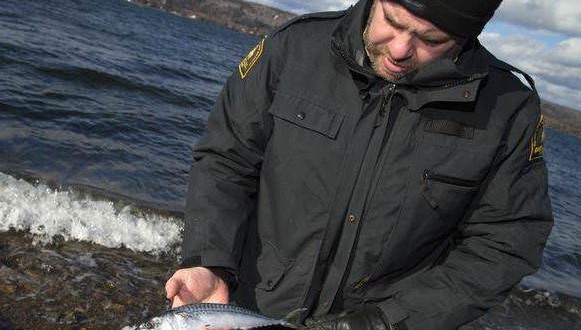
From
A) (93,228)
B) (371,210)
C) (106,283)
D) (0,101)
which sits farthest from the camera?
(0,101)

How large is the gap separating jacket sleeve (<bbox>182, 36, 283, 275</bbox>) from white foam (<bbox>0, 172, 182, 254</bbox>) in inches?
236

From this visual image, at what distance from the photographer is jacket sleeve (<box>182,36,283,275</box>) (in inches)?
119

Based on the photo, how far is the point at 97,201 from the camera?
10.7 m

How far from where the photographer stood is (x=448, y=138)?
9.70ft

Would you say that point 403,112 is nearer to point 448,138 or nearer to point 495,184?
point 448,138

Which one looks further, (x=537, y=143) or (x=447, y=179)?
(x=537, y=143)

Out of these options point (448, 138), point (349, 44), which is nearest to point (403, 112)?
point (448, 138)

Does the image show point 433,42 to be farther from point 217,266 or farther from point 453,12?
point 217,266

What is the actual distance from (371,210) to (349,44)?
953 millimetres

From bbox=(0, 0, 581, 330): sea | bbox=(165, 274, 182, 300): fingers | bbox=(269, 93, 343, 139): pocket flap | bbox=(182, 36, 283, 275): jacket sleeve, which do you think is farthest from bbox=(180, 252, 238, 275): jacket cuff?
bbox=(0, 0, 581, 330): sea

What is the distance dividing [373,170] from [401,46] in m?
0.70

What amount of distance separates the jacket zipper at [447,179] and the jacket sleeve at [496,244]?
0.14 metres

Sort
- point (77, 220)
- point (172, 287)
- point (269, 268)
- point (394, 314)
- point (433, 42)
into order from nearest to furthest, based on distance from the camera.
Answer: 1. point (172, 287)
2. point (433, 42)
3. point (394, 314)
4. point (269, 268)
5. point (77, 220)

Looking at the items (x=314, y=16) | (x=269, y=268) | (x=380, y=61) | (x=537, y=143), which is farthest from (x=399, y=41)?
(x=269, y=268)
